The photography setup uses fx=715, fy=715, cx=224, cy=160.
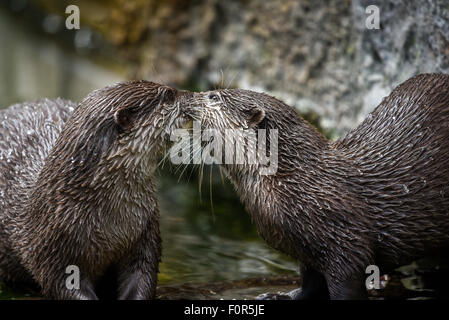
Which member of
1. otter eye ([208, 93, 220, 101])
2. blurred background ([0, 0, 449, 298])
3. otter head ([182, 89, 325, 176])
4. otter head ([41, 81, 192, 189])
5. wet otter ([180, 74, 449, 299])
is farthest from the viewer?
blurred background ([0, 0, 449, 298])

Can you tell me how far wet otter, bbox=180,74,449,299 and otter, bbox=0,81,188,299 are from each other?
0.33 meters

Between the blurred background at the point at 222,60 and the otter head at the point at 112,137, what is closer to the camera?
the otter head at the point at 112,137

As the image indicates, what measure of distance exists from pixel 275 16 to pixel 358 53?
1191mm

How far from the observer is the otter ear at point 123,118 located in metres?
3.18

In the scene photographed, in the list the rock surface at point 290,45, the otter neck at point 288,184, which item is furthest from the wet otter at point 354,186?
the rock surface at point 290,45

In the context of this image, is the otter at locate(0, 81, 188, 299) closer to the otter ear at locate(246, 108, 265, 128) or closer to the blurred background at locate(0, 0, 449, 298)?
the otter ear at locate(246, 108, 265, 128)

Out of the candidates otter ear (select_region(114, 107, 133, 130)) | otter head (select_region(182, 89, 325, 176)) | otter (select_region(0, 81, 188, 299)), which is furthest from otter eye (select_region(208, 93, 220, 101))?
otter ear (select_region(114, 107, 133, 130))

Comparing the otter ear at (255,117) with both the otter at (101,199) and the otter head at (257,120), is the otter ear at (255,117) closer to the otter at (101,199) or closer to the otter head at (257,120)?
the otter head at (257,120)

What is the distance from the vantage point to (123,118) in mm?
3213

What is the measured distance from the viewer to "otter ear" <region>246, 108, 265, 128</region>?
3.43 metres

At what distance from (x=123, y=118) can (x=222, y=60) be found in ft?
10.7

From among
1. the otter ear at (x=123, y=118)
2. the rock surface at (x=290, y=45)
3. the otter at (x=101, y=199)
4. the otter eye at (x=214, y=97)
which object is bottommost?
the otter at (x=101, y=199)

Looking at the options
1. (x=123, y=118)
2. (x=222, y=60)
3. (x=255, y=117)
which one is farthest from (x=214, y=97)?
(x=222, y=60)

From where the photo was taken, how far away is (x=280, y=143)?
3424 mm
